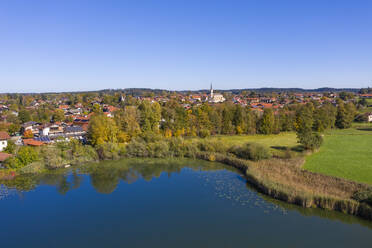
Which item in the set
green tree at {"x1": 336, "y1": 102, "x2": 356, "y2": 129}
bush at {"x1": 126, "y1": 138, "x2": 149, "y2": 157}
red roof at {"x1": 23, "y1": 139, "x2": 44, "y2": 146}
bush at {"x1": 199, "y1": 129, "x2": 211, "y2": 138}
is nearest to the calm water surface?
bush at {"x1": 126, "y1": 138, "x2": 149, "y2": 157}

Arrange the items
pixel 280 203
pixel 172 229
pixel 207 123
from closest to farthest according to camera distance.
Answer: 1. pixel 172 229
2. pixel 280 203
3. pixel 207 123

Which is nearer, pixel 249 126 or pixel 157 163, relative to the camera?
pixel 157 163

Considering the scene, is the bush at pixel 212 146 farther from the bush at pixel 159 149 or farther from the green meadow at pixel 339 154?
the bush at pixel 159 149

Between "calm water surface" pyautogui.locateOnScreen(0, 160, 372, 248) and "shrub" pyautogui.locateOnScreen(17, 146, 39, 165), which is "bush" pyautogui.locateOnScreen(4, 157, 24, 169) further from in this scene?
"calm water surface" pyautogui.locateOnScreen(0, 160, 372, 248)

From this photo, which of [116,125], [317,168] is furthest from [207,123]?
[317,168]

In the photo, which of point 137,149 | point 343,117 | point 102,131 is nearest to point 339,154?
point 137,149

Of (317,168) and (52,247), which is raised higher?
(317,168)

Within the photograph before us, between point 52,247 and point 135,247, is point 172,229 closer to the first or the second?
point 135,247

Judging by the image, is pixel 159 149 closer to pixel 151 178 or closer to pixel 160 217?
pixel 151 178
